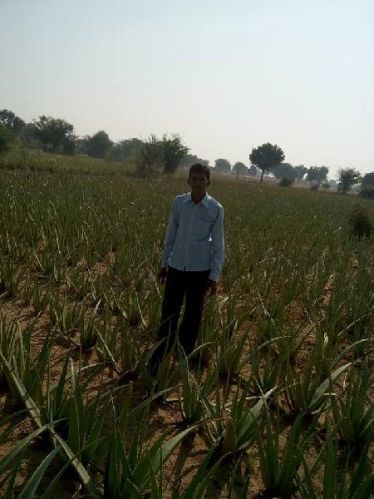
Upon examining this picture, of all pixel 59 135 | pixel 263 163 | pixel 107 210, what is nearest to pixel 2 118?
pixel 59 135

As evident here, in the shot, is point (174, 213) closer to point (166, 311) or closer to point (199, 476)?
point (166, 311)

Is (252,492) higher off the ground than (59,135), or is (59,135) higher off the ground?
(59,135)

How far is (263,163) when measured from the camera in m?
75.6

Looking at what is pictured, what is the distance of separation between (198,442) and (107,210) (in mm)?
7547

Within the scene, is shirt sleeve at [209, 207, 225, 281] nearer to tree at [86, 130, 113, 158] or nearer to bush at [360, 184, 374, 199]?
bush at [360, 184, 374, 199]

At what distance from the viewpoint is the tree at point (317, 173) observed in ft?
452

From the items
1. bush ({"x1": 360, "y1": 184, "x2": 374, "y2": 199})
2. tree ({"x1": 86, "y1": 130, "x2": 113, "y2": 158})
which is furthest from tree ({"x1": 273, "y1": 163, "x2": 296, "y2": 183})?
bush ({"x1": 360, "y1": 184, "x2": 374, "y2": 199})

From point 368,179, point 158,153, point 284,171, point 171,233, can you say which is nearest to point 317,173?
point 284,171

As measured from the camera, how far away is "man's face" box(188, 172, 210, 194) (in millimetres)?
2869

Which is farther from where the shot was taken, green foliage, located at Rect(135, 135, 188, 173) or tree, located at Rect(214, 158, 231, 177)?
tree, located at Rect(214, 158, 231, 177)

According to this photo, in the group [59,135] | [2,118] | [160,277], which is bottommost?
[160,277]

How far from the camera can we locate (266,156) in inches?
3002

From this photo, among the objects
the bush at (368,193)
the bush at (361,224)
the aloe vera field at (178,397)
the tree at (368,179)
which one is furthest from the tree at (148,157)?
the tree at (368,179)

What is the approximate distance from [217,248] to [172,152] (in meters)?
35.8
